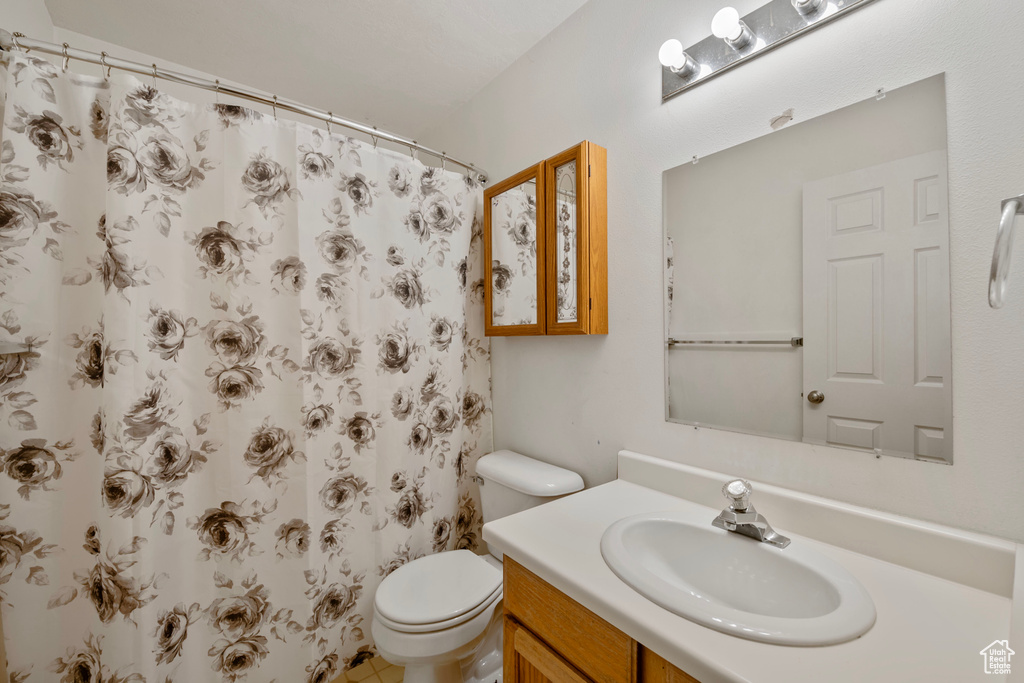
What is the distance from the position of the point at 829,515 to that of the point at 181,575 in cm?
162

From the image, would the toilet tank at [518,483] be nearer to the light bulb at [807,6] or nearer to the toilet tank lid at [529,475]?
the toilet tank lid at [529,475]

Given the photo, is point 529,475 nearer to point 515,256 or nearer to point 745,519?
point 745,519

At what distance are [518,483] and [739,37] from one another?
1.32 meters

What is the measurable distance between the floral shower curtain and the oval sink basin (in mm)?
927

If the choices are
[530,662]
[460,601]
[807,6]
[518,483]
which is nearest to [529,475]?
[518,483]

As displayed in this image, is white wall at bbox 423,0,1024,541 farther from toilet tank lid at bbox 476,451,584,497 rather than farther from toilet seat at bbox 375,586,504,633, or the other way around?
toilet seat at bbox 375,586,504,633

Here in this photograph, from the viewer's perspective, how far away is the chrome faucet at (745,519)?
0.82m

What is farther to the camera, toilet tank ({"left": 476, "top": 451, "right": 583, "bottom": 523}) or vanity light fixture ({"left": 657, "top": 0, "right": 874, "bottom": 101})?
toilet tank ({"left": 476, "top": 451, "right": 583, "bottom": 523})

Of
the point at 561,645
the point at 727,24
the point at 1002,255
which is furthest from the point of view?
the point at 727,24

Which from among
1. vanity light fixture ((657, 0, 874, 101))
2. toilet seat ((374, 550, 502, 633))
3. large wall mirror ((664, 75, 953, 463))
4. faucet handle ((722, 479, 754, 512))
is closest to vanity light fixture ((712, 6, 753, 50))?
vanity light fixture ((657, 0, 874, 101))

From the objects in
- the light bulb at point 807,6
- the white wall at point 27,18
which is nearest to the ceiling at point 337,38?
the white wall at point 27,18

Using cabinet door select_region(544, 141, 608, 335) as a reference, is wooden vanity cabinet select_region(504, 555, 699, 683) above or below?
below

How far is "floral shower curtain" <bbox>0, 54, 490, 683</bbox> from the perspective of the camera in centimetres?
102

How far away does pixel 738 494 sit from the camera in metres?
0.83
